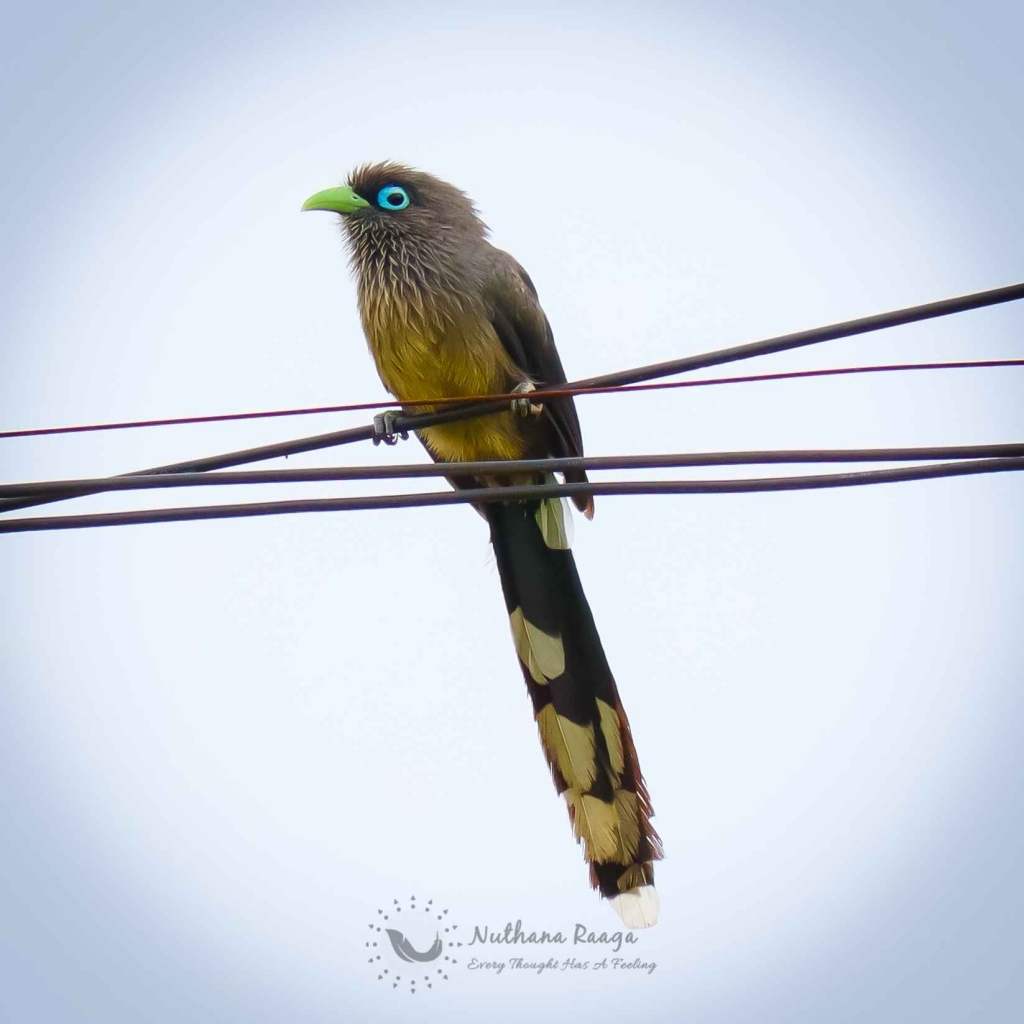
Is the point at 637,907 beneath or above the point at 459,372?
beneath

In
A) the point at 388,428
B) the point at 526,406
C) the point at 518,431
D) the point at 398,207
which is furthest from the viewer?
the point at 398,207

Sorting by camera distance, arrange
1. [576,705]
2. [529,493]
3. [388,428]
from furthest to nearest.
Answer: [576,705] → [388,428] → [529,493]

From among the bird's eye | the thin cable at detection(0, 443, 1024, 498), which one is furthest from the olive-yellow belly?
the thin cable at detection(0, 443, 1024, 498)

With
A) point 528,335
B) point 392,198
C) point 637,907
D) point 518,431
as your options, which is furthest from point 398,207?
point 637,907

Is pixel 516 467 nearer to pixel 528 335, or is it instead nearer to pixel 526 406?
pixel 526 406

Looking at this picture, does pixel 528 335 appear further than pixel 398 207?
No

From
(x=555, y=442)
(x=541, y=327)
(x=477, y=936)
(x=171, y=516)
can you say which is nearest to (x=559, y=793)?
(x=555, y=442)

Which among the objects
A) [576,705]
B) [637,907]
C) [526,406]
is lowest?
[637,907]

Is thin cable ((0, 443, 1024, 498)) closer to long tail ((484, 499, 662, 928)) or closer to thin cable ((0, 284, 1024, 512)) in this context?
thin cable ((0, 284, 1024, 512))
